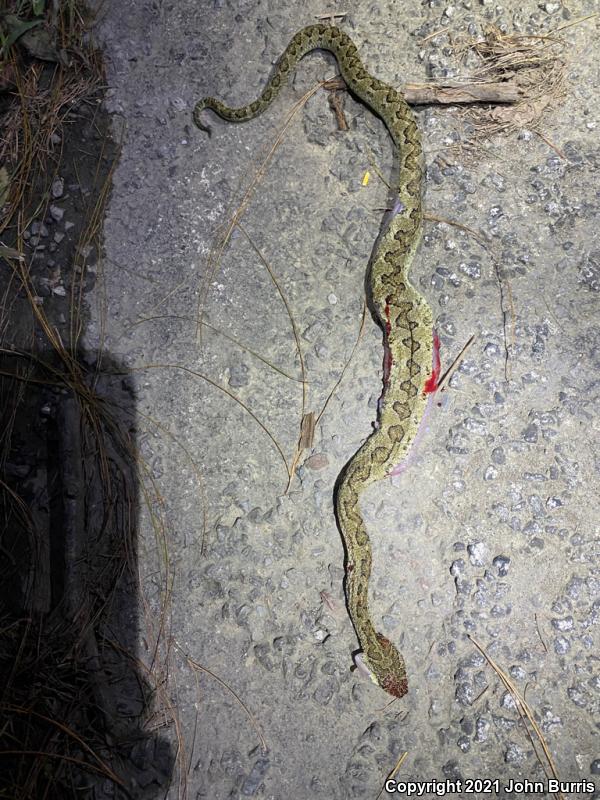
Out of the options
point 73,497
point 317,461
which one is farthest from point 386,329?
point 73,497

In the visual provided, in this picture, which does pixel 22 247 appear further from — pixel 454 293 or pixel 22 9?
pixel 454 293

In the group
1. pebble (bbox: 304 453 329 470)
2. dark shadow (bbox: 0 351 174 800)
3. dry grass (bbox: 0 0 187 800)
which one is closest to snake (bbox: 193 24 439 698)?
pebble (bbox: 304 453 329 470)

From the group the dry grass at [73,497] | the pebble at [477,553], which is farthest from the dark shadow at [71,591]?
the pebble at [477,553]

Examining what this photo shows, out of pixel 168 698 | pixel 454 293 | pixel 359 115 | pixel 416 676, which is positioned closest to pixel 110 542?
pixel 168 698

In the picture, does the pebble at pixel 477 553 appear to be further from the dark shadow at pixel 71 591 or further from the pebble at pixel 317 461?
the dark shadow at pixel 71 591

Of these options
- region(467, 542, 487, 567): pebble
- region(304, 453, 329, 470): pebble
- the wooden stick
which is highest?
the wooden stick

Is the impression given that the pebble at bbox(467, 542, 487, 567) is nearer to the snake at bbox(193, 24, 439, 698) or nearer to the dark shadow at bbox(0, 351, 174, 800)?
the snake at bbox(193, 24, 439, 698)

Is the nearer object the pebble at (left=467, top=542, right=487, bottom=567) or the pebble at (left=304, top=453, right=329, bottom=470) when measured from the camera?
the pebble at (left=467, top=542, right=487, bottom=567)
